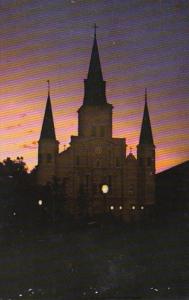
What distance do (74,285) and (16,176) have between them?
518 inches

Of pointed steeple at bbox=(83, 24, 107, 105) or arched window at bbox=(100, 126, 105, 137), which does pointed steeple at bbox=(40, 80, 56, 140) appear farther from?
arched window at bbox=(100, 126, 105, 137)

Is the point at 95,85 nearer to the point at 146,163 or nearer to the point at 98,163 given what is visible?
the point at 98,163

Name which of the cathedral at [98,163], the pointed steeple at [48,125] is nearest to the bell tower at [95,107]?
the cathedral at [98,163]

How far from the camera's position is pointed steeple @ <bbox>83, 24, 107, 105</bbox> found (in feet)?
139

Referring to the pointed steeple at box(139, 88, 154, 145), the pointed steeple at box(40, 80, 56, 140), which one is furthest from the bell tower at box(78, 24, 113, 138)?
the pointed steeple at box(139, 88, 154, 145)

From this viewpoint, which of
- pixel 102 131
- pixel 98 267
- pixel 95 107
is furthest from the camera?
pixel 95 107

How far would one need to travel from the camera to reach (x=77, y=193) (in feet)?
130

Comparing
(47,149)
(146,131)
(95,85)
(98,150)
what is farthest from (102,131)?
(47,149)

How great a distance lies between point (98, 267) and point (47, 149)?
2768cm

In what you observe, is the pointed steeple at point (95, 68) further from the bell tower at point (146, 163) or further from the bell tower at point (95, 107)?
the bell tower at point (146, 163)

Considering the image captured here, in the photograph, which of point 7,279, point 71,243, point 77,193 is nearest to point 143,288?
point 7,279

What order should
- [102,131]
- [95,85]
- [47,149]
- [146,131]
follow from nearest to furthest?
[47,149], [102,131], [146,131], [95,85]

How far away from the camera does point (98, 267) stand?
13086mm

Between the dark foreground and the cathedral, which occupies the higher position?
the cathedral
